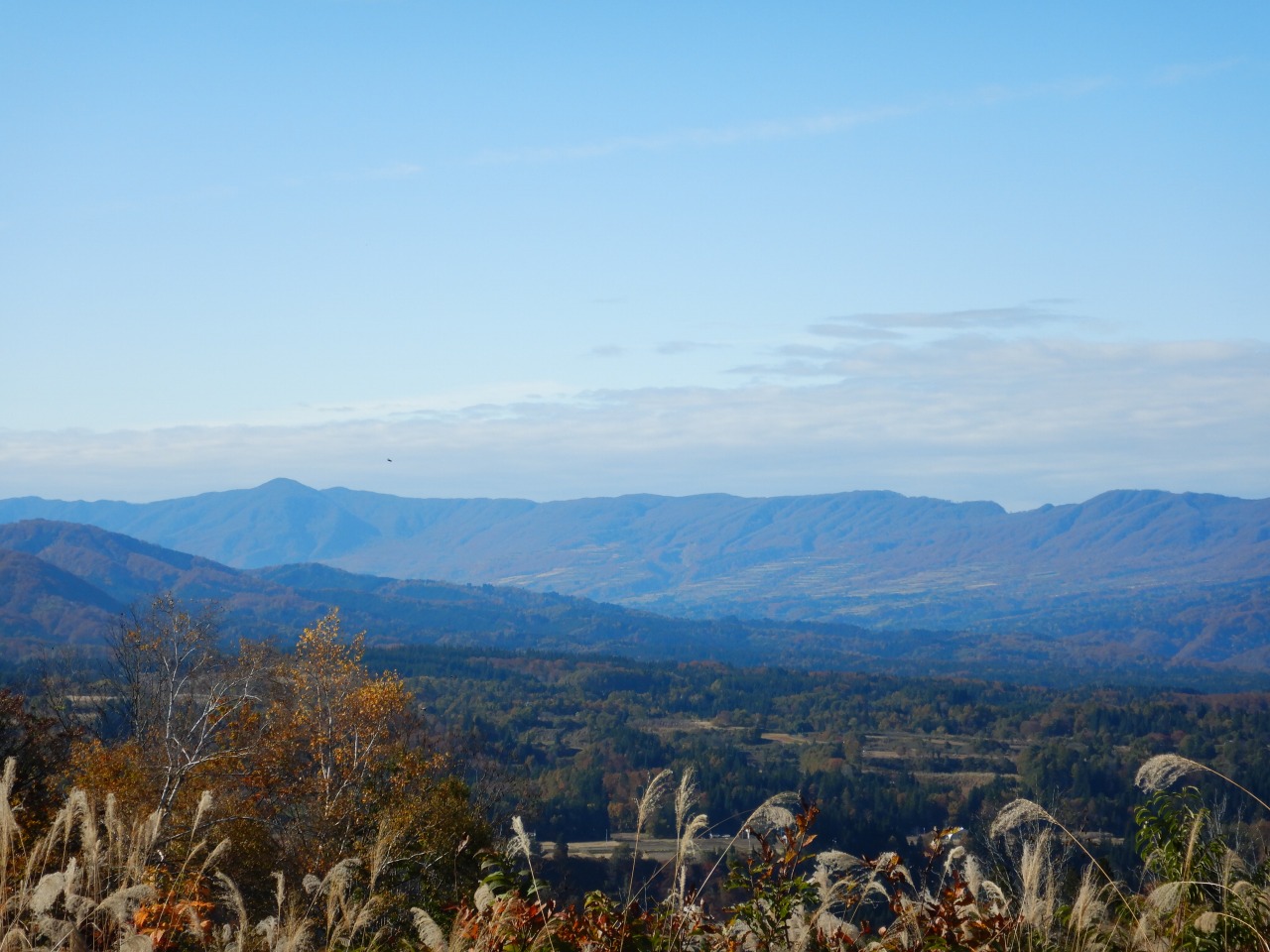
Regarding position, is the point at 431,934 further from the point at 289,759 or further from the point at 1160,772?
the point at 289,759

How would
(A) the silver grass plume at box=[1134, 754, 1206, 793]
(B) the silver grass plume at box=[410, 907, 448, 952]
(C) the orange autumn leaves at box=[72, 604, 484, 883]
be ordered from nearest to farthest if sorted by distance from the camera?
(B) the silver grass plume at box=[410, 907, 448, 952] < (A) the silver grass plume at box=[1134, 754, 1206, 793] < (C) the orange autumn leaves at box=[72, 604, 484, 883]

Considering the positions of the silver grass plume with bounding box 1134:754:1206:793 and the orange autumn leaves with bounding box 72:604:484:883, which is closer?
the silver grass plume with bounding box 1134:754:1206:793

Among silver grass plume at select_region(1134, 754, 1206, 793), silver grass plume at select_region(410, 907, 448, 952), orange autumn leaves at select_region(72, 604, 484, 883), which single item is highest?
silver grass plume at select_region(1134, 754, 1206, 793)

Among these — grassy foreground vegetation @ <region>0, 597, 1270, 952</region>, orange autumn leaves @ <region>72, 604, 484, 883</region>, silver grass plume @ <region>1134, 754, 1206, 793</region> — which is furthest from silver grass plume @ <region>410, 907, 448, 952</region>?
orange autumn leaves @ <region>72, 604, 484, 883</region>

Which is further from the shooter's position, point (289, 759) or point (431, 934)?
point (289, 759)

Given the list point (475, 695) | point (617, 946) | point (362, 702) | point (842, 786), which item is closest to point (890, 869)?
point (617, 946)

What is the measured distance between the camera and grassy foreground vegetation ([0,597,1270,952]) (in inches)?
245

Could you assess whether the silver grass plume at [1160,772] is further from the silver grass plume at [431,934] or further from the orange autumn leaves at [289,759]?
the orange autumn leaves at [289,759]

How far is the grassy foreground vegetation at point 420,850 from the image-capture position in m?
6.21

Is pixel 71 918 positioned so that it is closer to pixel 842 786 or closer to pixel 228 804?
pixel 228 804

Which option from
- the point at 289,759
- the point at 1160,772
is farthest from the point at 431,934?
the point at 289,759

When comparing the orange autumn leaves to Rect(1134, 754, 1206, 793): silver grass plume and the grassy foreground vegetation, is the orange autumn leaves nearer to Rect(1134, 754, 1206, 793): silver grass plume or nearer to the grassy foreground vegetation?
the grassy foreground vegetation

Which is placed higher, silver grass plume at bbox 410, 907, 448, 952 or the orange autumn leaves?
silver grass plume at bbox 410, 907, 448, 952

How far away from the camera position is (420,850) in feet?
57.4
